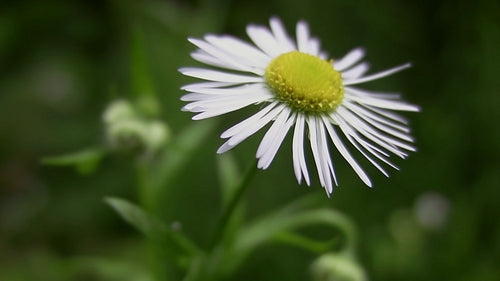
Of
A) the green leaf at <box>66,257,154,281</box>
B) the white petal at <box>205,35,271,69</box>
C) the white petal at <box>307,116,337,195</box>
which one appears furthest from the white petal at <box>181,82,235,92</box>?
the green leaf at <box>66,257,154,281</box>

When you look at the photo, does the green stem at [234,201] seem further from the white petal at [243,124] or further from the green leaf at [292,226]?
the green leaf at [292,226]

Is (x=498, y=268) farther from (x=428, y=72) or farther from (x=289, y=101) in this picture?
(x=289, y=101)

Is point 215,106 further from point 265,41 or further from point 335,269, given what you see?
point 335,269

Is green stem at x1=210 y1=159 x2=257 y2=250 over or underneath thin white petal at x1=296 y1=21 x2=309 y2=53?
underneath

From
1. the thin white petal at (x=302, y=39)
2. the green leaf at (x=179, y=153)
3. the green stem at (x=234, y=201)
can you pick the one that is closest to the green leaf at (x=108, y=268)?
the green leaf at (x=179, y=153)

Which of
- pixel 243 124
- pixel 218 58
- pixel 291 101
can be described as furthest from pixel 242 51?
pixel 243 124

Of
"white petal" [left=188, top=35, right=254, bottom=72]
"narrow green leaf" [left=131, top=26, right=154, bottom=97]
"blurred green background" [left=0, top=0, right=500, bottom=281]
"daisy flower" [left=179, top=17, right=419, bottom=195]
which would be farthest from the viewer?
"blurred green background" [left=0, top=0, right=500, bottom=281]

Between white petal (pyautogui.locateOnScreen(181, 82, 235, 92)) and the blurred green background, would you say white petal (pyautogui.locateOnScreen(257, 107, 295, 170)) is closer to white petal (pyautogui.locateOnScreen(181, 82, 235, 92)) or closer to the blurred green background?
white petal (pyautogui.locateOnScreen(181, 82, 235, 92))
